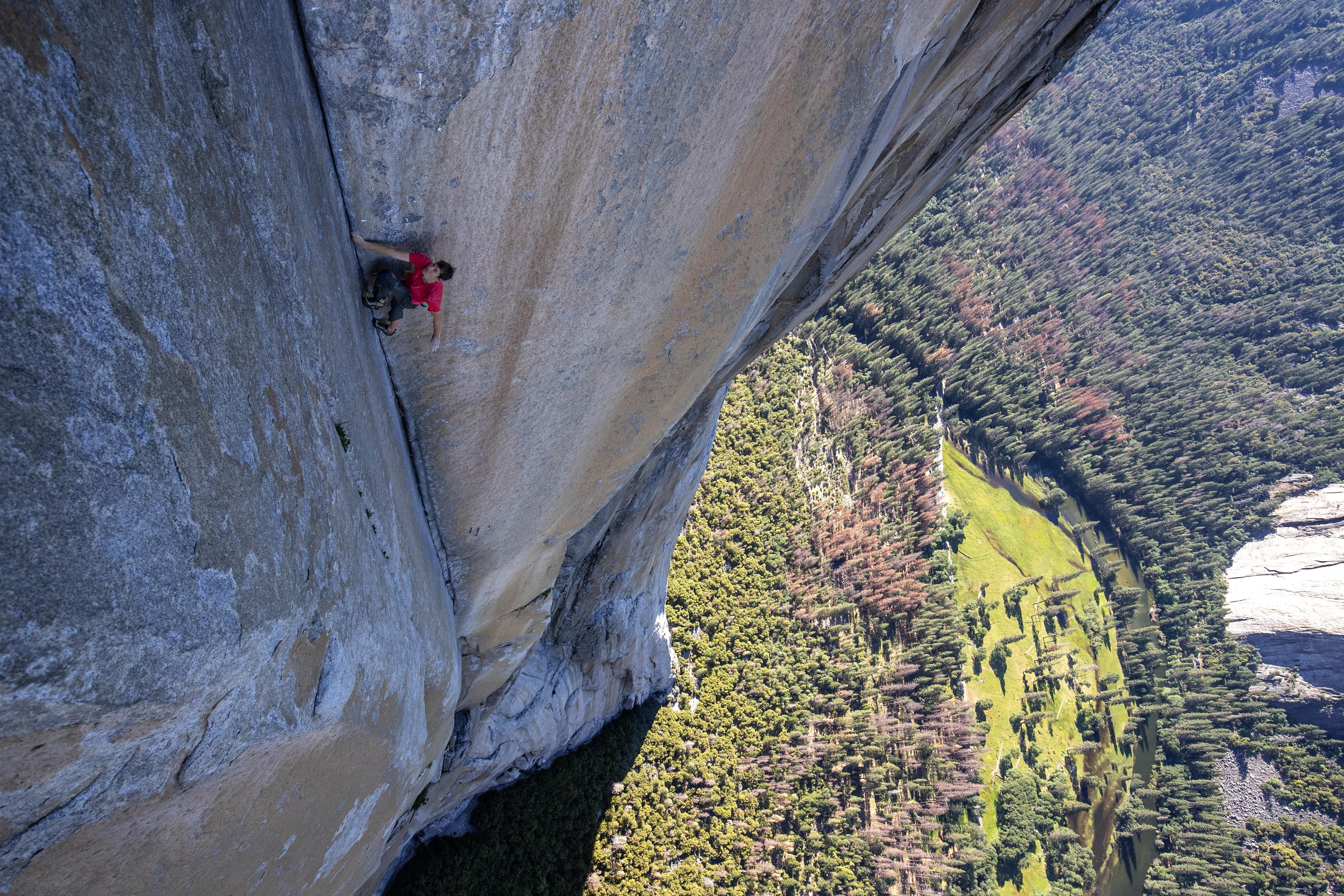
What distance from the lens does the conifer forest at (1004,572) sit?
15.7m

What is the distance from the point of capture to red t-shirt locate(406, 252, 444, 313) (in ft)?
13.9

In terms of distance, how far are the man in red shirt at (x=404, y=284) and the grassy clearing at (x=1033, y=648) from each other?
83.5 ft

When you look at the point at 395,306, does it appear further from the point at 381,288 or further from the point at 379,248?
the point at 379,248

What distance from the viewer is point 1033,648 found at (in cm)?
2641

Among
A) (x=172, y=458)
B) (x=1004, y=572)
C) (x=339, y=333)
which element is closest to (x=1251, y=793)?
(x=1004, y=572)

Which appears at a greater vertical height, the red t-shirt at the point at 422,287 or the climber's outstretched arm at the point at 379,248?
the climber's outstretched arm at the point at 379,248

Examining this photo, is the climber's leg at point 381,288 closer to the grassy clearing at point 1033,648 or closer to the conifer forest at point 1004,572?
the conifer forest at point 1004,572

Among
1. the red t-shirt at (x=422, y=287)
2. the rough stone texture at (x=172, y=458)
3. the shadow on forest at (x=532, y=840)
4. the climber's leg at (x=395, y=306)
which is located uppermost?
the red t-shirt at (x=422, y=287)

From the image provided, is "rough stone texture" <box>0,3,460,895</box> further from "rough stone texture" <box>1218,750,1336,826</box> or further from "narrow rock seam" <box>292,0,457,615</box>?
"rough stone texture" <box>1218,750,1336,826</box>

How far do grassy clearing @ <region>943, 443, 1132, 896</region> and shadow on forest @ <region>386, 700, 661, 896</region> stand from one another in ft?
55.0

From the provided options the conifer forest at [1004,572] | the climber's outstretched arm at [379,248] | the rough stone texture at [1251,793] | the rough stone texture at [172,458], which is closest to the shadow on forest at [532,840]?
the conifer forest at [1004,572]

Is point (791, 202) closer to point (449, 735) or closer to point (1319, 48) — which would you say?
point (449, 735)

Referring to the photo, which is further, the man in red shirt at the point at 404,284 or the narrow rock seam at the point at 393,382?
the man in red shirt at the point at 404,284

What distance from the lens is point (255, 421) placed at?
9.23ft
